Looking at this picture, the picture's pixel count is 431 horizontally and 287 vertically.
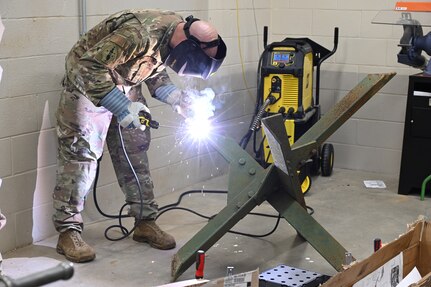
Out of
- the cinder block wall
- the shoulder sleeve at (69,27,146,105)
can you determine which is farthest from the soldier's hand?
the cinder block wall

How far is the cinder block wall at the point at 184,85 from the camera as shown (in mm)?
→ 3709

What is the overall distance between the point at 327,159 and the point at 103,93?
2465 mm

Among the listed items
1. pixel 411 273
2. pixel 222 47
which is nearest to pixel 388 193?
pixel 222 47

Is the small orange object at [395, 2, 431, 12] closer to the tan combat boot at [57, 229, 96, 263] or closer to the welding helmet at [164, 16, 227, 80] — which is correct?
the welding helmet at [164, 16, 227, 80]

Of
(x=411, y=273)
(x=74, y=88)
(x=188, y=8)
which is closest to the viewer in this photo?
(x=411, y=273)

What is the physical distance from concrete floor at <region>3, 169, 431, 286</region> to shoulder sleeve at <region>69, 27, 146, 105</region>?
0.88m

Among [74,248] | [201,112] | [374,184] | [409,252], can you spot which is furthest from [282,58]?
[409,252]

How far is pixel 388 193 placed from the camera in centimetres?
499

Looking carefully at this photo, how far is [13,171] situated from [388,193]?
2604mm

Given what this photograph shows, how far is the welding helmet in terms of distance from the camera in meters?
3.35

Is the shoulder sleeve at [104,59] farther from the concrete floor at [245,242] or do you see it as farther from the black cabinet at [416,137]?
the black cabinet at [416,137]

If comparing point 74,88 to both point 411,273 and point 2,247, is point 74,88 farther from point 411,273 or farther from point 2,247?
point 411,273

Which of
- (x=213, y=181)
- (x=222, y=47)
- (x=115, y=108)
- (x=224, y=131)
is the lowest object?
(x=213, y=181)

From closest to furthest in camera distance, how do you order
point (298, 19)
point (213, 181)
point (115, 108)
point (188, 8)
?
point (115, 108) < point (188, 8) < point (213, 181) < point (298, 19)
